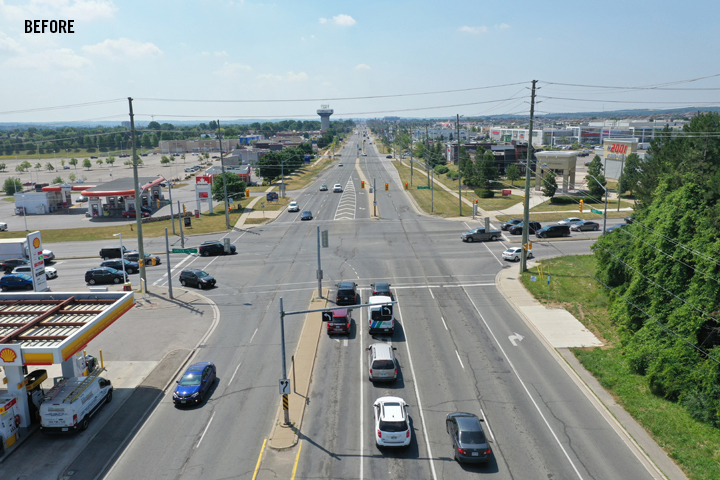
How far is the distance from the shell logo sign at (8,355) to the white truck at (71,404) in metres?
2.37

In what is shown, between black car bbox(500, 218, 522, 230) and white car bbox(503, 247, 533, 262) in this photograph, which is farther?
black car bbox(500, 218, 522, 230)

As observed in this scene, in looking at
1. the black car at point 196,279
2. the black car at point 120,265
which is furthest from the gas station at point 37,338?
the black car at point 120,265

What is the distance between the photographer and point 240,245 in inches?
2409

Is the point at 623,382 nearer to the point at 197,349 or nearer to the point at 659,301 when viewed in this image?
the point at 659,301

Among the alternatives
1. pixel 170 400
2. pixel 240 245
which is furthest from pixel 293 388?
pixel 240 245

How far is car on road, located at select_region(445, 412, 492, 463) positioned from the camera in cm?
2030

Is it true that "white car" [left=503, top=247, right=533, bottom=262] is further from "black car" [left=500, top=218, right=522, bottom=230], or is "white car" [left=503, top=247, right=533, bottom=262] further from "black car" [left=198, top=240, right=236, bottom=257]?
"black car" [left=198, top=240, right=236, bottom=257]

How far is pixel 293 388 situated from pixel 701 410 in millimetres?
19628

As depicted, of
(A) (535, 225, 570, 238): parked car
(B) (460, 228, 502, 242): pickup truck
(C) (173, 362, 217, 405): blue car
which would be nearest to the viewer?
(C) (173, 362, 217, 405): blue car

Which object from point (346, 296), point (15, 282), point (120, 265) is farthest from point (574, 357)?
point (15, 282)

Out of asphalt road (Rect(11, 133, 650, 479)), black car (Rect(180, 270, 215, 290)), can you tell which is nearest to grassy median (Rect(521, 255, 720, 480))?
asphalt road (Rect(11, 133, 650, 479))

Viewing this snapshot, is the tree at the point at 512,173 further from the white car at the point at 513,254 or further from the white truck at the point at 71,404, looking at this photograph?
the white truck at the point at 71,404

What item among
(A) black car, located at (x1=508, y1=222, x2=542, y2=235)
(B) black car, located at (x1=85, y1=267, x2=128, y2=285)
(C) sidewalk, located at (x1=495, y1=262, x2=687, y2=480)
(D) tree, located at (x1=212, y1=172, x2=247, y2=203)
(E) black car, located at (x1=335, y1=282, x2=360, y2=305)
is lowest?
(C) sidewalk, located at (x1=495, y1=262, x2=687, y2=480)

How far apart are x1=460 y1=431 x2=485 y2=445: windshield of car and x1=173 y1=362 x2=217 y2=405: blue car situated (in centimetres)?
1300
